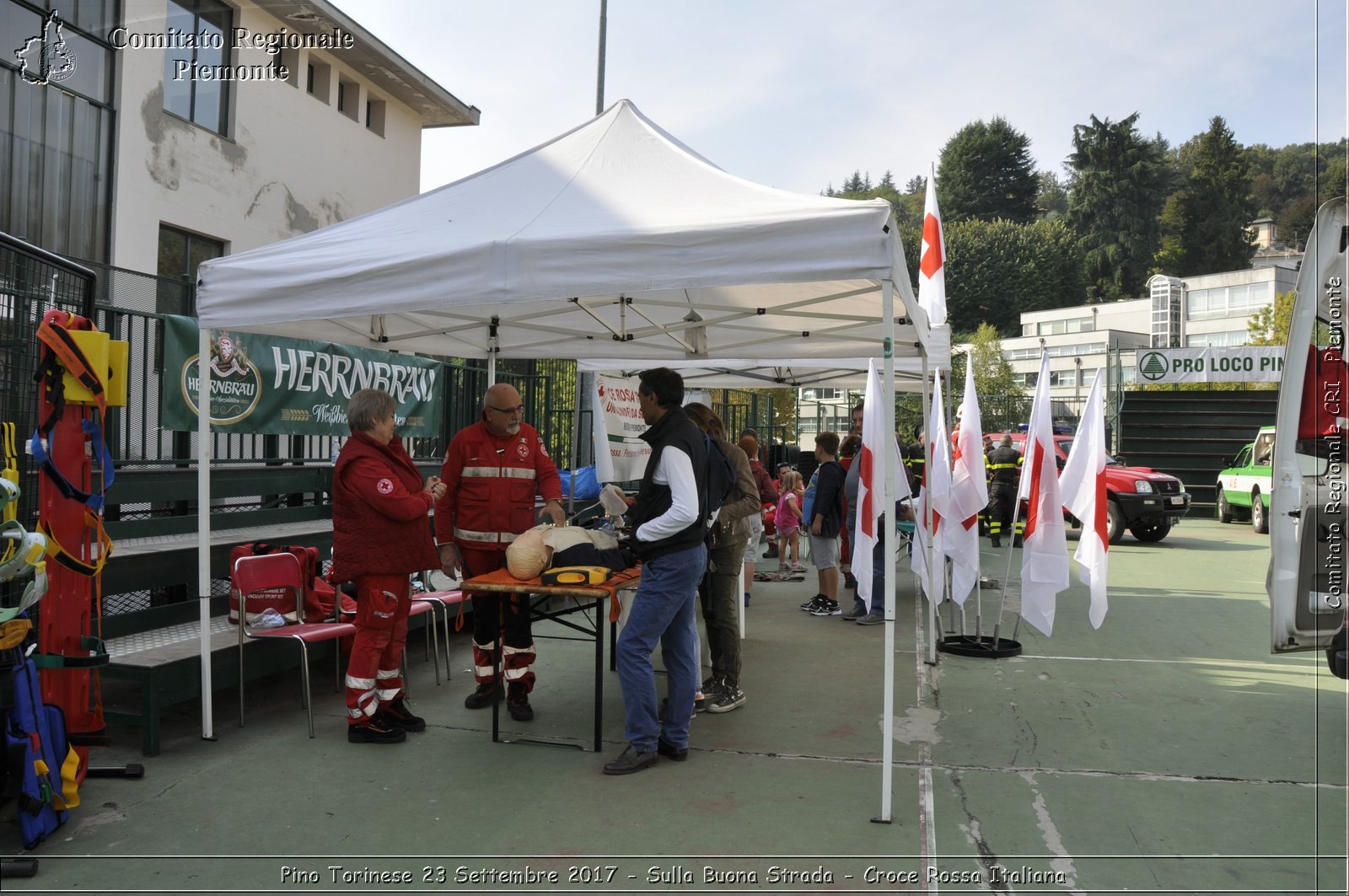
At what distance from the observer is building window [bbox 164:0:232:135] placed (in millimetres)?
12164

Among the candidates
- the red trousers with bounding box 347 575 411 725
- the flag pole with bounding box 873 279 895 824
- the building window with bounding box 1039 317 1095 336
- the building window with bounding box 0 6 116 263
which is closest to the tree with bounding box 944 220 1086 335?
the building window with bounding box 1039 317 1095 336

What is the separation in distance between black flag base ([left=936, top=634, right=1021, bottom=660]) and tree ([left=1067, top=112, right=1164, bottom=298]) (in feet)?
249

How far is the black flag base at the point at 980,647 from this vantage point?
7.52 metres

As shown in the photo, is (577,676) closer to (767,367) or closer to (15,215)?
(767,367)

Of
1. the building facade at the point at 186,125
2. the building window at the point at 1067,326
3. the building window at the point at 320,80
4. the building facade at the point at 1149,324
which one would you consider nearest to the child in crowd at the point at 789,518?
the building facade at the point at 186,125

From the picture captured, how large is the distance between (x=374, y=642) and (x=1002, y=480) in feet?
35.1

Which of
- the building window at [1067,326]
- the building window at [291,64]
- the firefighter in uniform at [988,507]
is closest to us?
the firefighter in uniform at [988,507]

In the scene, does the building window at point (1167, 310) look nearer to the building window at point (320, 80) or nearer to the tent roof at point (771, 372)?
the tent roof at point (771, 372)

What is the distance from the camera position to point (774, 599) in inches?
402

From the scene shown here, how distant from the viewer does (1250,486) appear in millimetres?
18000

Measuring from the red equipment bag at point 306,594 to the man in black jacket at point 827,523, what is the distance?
4497mm

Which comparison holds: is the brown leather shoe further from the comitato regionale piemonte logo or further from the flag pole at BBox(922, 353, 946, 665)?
the comitato regionale piemonte logo

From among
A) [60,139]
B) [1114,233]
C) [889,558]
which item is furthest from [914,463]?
[1114,233]

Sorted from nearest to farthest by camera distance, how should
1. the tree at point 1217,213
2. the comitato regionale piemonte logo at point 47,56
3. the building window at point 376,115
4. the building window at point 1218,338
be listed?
the comitato regionale piemonte logo at point 47,56, the building window at point 376,115, the building window at point 1218,338, the tree at point 1217,213
